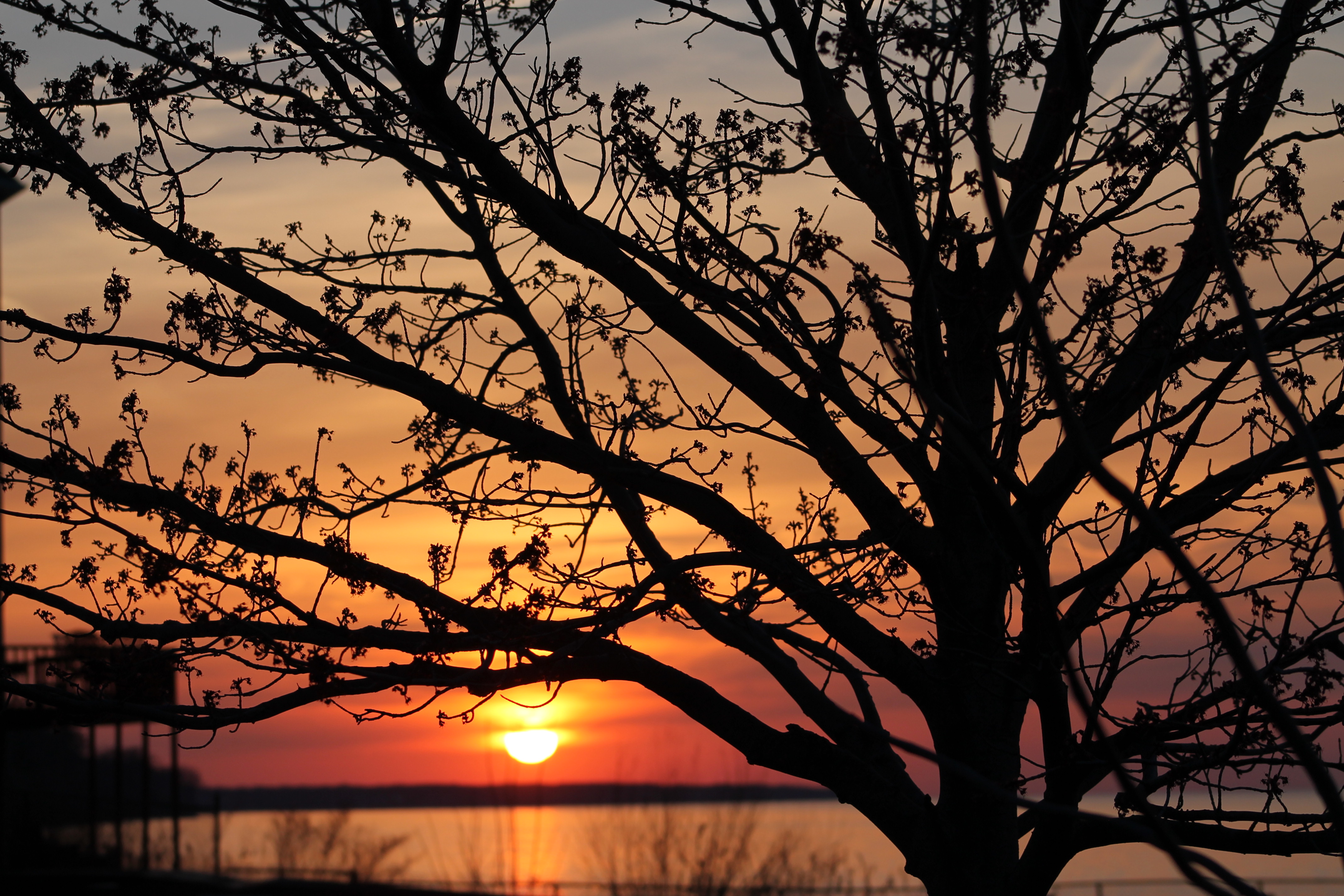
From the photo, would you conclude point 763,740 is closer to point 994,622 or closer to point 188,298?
point 994,622

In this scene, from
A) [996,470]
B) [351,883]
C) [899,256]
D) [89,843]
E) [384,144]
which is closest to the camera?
[996,470]

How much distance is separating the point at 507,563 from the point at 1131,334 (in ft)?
11.1

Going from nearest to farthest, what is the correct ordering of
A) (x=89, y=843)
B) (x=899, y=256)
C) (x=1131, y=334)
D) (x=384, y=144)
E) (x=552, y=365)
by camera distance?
(x=899, y=256), (x=1131, y=334), (x=384, y=144), (x=552, y=365), (x=89, y=843)

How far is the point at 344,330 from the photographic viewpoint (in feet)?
22.2

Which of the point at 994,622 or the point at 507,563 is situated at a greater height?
the point at 507,563

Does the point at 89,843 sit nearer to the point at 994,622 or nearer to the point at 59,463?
the point at 59,463

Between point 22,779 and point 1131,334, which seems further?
point 22,779

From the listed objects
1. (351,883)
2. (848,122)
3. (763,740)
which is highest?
(848,122)

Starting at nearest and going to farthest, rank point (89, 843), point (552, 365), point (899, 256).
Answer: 1. point (899, 256)
2. point (552, 365)
3. point (89, 843)

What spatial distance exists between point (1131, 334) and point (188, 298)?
5.00 m

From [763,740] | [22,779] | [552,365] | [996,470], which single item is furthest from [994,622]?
[22,779]

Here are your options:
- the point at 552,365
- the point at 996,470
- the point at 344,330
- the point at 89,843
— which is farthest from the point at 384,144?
the point at 89,843

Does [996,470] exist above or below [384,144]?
below

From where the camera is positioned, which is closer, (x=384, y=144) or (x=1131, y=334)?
(x=1131, y=334)
